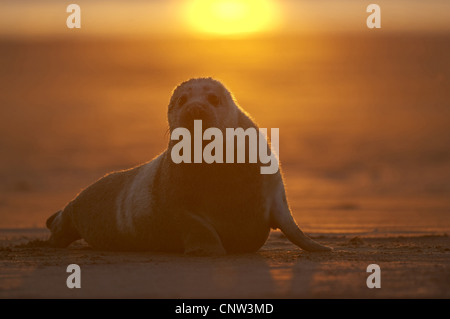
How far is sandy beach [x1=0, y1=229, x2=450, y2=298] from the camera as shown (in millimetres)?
7180

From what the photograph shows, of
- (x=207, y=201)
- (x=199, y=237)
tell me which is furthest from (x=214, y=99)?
(x=199, y=237)

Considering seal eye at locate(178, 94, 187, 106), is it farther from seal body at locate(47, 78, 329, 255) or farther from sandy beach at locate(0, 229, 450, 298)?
sandy beach at locate(0, 229, 450, 298)

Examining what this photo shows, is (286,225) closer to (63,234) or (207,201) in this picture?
(207,201)

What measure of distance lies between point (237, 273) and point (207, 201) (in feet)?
6.17

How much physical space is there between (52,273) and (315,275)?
2.30 meters

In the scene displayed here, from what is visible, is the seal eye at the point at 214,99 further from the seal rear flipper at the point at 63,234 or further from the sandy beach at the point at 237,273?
the seal rear flipper at the point at 63,234

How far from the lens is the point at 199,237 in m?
9.86

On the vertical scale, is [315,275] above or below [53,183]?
below

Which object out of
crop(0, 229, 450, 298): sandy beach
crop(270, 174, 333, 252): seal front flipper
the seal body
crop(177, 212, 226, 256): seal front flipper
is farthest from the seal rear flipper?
crop(270, 174, 333, 252): seal front flipper

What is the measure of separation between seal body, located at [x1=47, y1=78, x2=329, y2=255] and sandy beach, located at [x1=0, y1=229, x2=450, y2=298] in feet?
0.90
